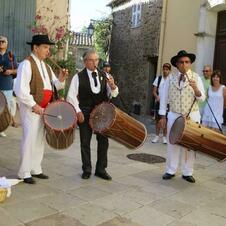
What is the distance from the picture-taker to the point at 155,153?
738 cm

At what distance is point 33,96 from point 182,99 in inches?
72.0

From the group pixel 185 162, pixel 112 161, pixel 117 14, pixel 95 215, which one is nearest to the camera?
pixel 95 215

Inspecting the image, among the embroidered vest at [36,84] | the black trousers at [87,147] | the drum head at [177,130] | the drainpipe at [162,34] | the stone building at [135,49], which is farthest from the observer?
the stone building at [135,49]

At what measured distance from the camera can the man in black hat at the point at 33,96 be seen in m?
4.71

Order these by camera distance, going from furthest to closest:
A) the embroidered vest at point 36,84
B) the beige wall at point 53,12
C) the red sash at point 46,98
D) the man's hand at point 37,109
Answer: the beige wall at point 53,12
the red sash at point 46,98
the embroidered vest at point 36,84
the man's hand at point 37,109

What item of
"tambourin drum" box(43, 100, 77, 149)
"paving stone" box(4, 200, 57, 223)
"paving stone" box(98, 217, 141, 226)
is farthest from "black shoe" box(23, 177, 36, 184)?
"paving stone" box(98, 217, 141, 226)

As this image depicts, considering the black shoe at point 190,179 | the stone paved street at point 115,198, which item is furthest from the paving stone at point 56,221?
the black shoe at point 190,179

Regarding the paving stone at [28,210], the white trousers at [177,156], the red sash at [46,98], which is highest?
the red sash at [46,98]

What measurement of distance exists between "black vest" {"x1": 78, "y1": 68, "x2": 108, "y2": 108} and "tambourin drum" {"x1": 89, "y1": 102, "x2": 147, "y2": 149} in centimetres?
17

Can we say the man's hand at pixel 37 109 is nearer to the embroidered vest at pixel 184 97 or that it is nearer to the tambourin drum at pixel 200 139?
the tambourin drum at pixel 200 139

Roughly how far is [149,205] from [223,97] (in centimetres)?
316

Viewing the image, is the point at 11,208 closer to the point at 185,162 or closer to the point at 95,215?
the point at 95,215

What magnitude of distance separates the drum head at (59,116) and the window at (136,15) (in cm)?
1166

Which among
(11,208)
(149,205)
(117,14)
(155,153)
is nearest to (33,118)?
(11,208)
